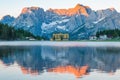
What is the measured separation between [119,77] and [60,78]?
680 cm

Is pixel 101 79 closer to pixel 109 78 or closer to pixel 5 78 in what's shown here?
pixel 109 78

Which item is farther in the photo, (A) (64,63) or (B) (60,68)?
(A) (64,63)

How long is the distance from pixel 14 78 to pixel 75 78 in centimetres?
690

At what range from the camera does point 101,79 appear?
114ft

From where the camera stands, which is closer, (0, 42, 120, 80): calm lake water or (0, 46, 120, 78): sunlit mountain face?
(0, 42, 120, 80): calm lake water

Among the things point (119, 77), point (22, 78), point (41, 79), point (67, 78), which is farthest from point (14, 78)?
point (119, 77)

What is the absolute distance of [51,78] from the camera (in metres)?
35.3

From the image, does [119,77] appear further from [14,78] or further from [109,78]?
[14,78]

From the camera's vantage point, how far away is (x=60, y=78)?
117 ft

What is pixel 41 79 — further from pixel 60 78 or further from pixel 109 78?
pixel 109 78

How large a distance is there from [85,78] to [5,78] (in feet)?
29.7

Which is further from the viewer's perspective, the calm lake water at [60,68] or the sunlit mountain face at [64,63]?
the sunlit mountain face at [64,63]

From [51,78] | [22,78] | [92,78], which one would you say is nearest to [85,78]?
[92,78]

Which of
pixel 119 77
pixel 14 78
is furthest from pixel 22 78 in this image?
pixel 119 77
